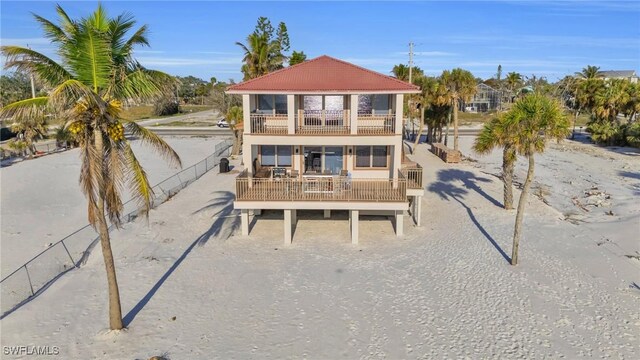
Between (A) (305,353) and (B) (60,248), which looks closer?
(A) (305,353)

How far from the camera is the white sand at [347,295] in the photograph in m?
11.5

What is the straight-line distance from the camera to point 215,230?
802 inches

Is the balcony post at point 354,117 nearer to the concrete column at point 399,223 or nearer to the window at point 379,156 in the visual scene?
the window at point 379,156

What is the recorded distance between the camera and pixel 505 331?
12039mm

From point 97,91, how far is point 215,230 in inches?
445

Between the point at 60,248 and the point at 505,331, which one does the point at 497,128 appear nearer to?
the point at 505,331

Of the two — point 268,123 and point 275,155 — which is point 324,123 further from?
point 275,155

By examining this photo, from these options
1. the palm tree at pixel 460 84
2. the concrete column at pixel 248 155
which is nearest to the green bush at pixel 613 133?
the palm tree at pixel 460 84

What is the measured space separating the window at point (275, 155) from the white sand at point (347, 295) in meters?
3.04

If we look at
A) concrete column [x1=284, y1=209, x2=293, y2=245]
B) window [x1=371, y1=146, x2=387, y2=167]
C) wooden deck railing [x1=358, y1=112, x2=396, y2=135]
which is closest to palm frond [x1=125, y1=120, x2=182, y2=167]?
concrete column [x1=284, y1=209, x2=293, y2=245]

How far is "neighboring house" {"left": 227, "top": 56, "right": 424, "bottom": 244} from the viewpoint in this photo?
18.2 meters

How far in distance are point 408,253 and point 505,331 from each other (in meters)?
5.92

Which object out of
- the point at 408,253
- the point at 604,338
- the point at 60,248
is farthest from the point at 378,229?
the point at 60,248

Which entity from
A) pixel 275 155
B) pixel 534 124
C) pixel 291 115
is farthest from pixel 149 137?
pixel 534 124
